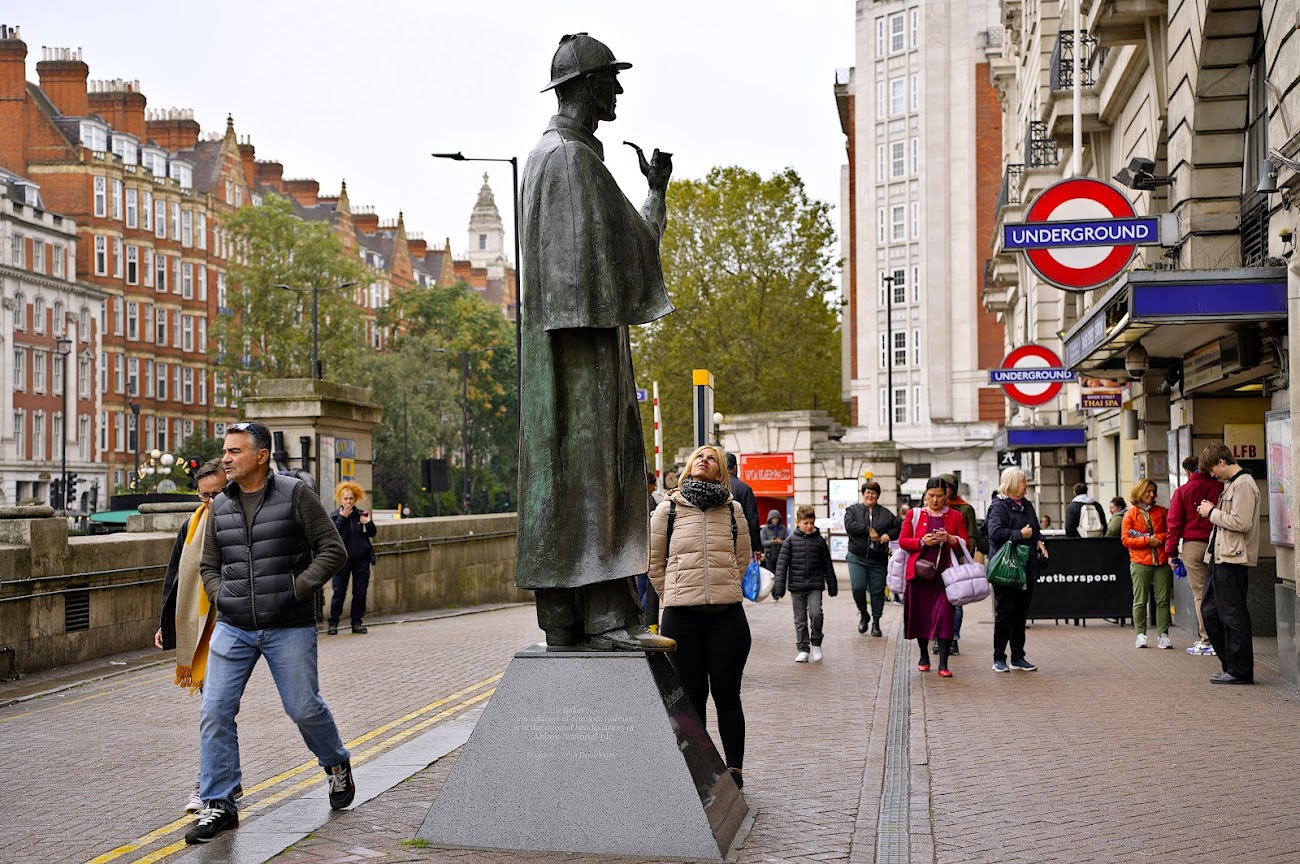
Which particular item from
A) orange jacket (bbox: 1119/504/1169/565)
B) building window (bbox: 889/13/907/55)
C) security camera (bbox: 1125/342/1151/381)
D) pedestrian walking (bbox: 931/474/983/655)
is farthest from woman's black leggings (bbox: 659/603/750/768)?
building window (bbox: 889/13/907/55)

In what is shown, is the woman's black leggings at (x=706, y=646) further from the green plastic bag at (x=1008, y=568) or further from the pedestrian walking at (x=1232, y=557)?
→ the green plastic bag at (x=1008, y=568)

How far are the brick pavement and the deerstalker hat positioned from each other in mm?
3283

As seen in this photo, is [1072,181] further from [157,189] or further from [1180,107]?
[157,189]

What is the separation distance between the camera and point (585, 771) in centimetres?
646

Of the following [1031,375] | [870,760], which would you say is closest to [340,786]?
[870,760]

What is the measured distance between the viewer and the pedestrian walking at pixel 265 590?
7.34 m

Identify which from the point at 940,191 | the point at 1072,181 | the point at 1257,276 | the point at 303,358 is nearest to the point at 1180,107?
the point at 1072,181

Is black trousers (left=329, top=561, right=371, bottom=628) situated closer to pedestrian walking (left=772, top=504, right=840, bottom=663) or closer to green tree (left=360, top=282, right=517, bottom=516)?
pedestrian walking (left=772, top=504, right=840, bottom=663)

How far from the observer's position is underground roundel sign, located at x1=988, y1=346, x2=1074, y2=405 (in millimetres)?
23781

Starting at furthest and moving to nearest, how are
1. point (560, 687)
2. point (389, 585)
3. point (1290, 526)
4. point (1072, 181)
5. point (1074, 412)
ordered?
point (1074, 412), point (389, 585), point (1072, 181), point (1290, 526), point (560, 687)

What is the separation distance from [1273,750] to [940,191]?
225 feet

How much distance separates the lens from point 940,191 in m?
75.9

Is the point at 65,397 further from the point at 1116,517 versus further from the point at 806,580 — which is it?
the point at 806,580

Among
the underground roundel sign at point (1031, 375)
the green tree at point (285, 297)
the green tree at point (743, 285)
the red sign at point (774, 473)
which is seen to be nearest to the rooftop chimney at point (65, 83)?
the green tree at point (285, 297)
